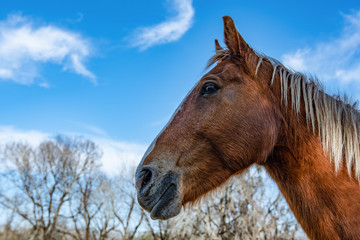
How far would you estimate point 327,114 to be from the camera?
2242 mm

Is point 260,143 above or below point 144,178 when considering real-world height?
above

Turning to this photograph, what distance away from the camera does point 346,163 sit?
2.10 meters

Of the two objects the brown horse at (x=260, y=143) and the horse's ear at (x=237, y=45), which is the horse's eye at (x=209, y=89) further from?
the horse's ear at (x=237, y=45)

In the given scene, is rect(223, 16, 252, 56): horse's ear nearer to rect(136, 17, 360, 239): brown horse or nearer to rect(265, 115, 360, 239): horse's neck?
rect(136, 17, 360, 239): brown horse

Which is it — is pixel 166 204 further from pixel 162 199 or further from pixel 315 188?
pixel 315 188

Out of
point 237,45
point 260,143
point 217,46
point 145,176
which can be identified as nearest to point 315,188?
point 260,143

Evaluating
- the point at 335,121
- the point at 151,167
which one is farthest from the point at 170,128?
the point at 335,121

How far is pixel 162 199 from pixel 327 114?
4.77 ft

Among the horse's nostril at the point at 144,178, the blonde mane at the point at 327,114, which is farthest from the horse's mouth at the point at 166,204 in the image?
the blonde mane at the point at 327,114

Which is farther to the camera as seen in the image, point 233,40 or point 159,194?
point 233,40

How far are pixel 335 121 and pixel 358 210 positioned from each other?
680mm

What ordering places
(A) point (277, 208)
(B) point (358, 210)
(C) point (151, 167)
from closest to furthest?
(B) point (358, 210) < (C) point (151, 167) < (A) point (277, 208)

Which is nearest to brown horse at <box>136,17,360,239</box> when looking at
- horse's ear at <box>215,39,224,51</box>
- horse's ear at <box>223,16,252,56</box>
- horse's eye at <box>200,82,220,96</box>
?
horse's eye at <box>200,82,220,96</box>

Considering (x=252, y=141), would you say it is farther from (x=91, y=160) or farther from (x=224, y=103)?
(x=91, y=160)
